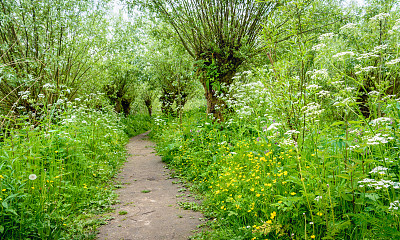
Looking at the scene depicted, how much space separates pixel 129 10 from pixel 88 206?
6.60m

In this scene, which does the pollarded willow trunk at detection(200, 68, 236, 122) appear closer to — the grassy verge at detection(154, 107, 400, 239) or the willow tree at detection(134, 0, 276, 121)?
the willow tree at detection(134, 0, 276, 121)

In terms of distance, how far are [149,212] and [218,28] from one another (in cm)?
571

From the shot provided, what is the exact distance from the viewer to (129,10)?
852 cm

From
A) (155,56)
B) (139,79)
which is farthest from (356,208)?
(139,79)

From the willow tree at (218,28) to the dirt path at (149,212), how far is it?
310cm

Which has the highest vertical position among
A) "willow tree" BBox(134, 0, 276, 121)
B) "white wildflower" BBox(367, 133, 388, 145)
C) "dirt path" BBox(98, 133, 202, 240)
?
"willow tree" BBox(134, 0, 276, 121)

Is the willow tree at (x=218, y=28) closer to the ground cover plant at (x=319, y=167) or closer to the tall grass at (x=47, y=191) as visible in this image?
the ground cover plant at (x=319, y=167)

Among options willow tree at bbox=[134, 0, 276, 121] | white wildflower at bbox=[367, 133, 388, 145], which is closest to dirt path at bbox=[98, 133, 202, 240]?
white wildflower at bbox=[367, 133, 388, 145]

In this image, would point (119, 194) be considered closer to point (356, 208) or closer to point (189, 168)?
point (189, 168)

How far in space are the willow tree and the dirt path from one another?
3104mm

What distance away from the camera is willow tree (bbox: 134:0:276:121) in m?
7.50

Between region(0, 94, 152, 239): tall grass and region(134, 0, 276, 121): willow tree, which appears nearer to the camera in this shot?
region(0, 94, 152, 239): tall grass

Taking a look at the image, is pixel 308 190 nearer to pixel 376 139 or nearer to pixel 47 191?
pixel 376 139

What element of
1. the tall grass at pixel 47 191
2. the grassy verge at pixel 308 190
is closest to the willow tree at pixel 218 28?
the grassy verge at pixel 308 190
